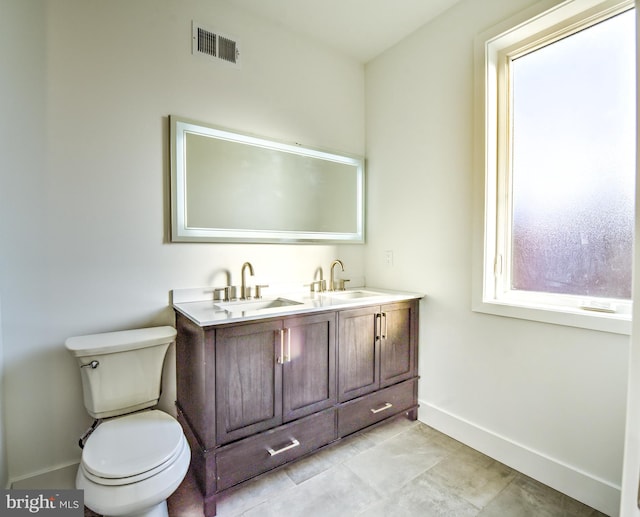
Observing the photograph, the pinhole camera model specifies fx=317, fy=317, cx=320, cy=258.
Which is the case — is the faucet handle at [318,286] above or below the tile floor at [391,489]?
above

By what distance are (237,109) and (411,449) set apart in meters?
2.41

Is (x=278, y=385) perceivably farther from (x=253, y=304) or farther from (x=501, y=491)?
(x=501, y=491)

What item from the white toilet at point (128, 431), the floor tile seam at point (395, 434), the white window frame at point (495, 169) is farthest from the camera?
the floor tile seam at point (395, 434)

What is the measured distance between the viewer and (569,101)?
167cm

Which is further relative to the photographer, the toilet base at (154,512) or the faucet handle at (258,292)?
the faucet handle at (258,292)

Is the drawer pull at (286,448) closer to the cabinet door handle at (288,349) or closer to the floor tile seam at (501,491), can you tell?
the cabinet door handle at (288,349)

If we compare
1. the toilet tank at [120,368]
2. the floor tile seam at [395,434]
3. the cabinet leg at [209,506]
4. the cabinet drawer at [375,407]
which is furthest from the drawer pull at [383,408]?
the toilet tank at [120,368]

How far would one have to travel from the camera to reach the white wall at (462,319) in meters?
1.51

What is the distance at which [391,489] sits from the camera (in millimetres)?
1586

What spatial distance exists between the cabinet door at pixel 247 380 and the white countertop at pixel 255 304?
0.20ft

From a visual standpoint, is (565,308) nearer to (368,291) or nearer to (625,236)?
(625,236)

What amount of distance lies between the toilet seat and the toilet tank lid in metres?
0.32

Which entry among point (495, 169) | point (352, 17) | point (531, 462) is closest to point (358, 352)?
point (531, 462)

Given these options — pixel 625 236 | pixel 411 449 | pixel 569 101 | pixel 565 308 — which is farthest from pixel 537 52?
pixel 411 449
